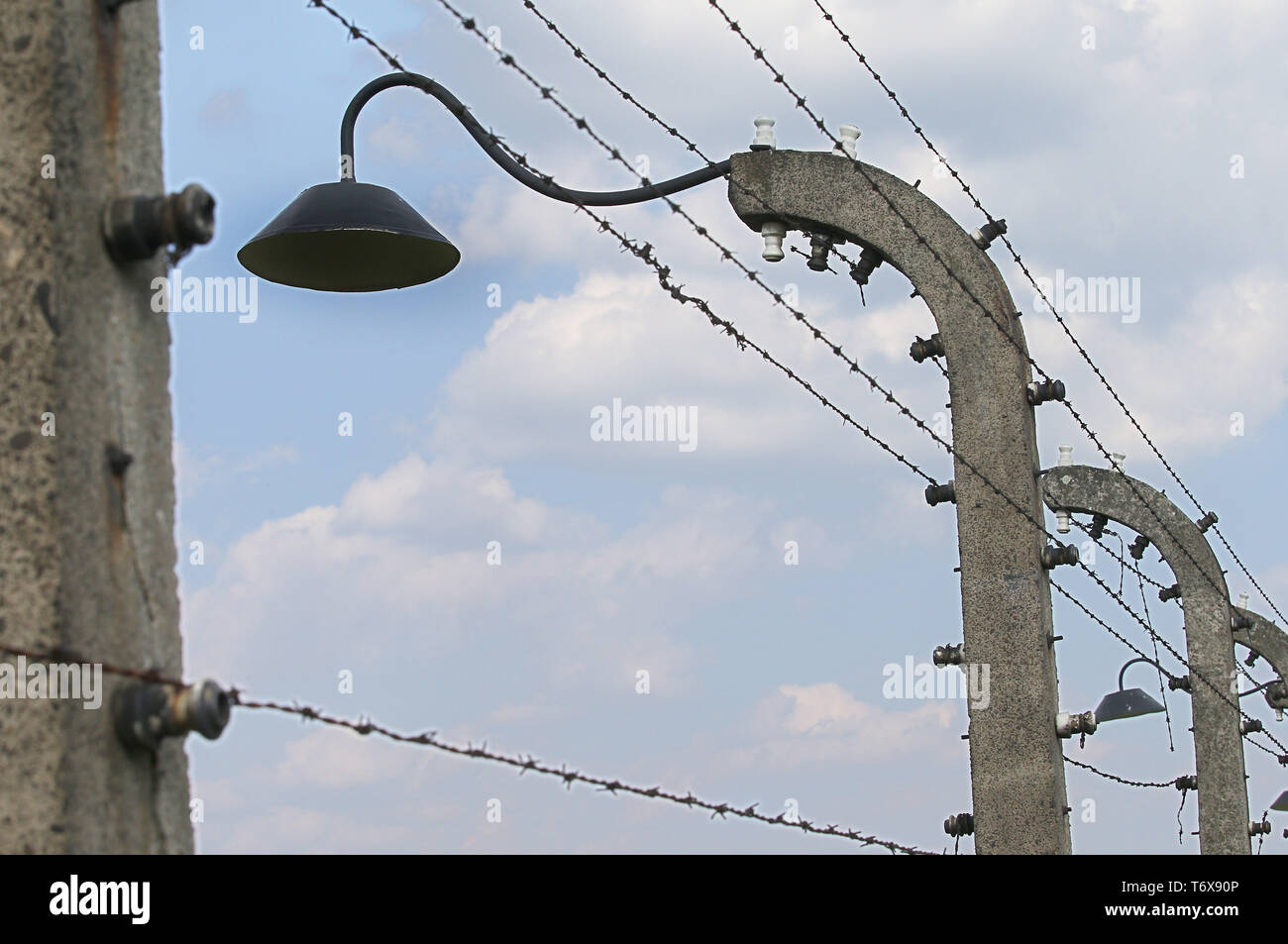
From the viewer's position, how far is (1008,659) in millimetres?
7832

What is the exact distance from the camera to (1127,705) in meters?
13.3

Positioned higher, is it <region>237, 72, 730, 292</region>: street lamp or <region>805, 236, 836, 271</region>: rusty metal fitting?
<region>805, 236, 836, 271</region>: rusty metal fitting

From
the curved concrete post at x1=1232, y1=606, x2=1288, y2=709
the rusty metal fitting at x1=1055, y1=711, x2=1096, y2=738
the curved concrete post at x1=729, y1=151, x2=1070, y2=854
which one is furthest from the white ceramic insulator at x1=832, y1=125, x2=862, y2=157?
Answer: the curved concrete post at x1=1232, y1=606, x2=1288, y2=709

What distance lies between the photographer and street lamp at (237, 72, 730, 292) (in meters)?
5.20

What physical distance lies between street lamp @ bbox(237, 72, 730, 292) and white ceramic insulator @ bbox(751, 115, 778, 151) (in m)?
2.70

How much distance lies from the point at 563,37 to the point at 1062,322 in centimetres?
489

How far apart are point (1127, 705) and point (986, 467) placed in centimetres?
595

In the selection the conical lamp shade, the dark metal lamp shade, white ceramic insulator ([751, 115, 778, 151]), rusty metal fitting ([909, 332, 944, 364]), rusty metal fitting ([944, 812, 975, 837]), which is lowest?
rusty metal fitting ([944, 812, 975, 837])

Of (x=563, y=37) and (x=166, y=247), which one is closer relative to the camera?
(x=166, y=247)

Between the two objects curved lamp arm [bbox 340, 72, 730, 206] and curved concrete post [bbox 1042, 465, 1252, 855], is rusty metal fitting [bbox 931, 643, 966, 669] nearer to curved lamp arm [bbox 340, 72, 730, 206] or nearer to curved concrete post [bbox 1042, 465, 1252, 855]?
curved lamp arm [bbox 340, 72, 730, 206]

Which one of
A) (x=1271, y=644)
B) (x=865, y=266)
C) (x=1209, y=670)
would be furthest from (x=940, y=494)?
(x=1271, y=644)
